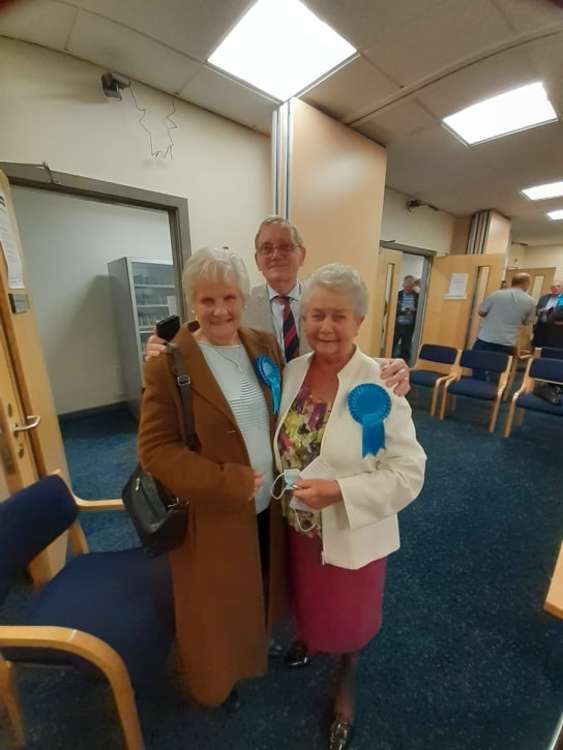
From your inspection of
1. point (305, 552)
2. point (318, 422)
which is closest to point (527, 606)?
point (305, 552)

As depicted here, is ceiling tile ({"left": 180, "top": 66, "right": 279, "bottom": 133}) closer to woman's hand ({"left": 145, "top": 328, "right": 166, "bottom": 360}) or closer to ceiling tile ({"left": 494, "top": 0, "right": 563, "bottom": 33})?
ceiling tile ({"left": 494, "top": 0, "right": 563, "bottom": 33})

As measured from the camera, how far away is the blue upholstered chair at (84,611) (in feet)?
2.41

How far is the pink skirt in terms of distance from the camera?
3.02ft

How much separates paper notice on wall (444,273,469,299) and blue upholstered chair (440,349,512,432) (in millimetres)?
1647

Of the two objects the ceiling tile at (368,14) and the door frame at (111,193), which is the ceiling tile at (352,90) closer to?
the ceiling tile at (368,14)

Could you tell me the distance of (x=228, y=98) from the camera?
86.0 inches

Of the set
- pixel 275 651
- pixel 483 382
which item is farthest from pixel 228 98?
pixel 483 382

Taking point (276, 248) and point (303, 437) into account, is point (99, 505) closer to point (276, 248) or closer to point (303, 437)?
point (303, 437)

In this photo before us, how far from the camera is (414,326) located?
548 cm

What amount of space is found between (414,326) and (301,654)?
208 inches

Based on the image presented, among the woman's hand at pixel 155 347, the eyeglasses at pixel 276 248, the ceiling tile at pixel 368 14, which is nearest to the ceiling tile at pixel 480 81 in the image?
the ceiling tile at pixel 368 14

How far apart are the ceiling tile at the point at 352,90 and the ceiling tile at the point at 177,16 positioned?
0.77 m

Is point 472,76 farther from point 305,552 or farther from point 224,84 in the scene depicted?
point 305,552

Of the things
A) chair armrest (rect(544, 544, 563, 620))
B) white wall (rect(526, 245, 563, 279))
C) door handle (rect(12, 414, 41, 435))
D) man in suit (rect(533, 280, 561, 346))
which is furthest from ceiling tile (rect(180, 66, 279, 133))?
white wall (rect(526, 245, 563, 279))
